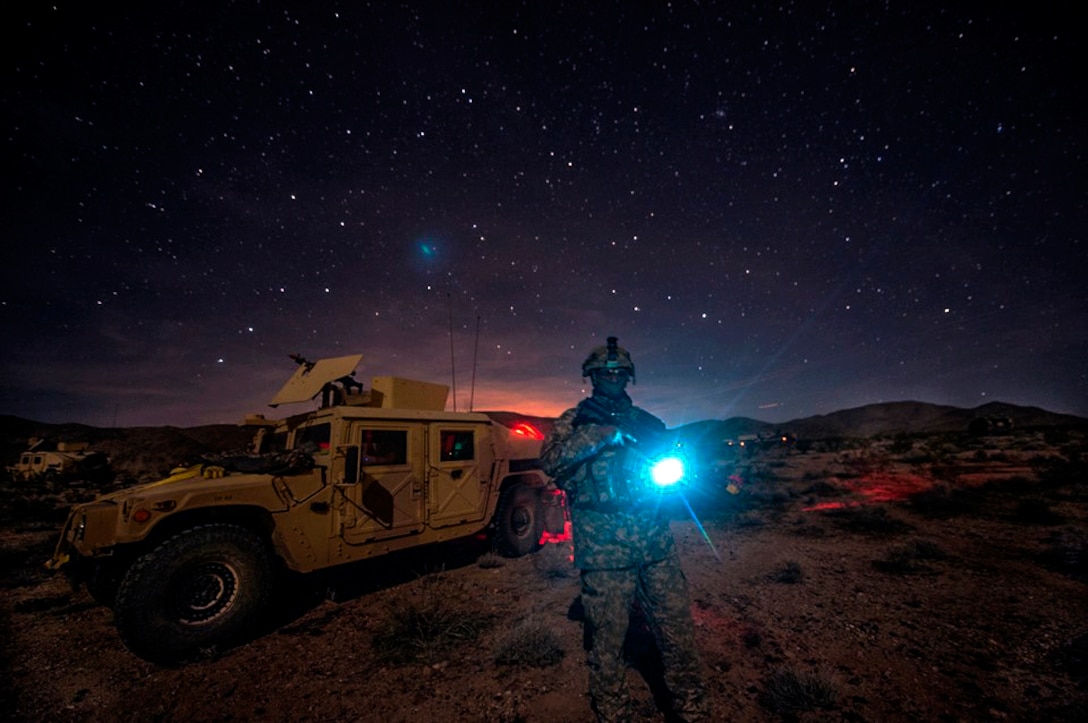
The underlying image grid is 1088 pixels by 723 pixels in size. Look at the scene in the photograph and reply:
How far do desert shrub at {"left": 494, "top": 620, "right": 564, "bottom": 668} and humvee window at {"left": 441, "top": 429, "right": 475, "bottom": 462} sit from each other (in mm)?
2673

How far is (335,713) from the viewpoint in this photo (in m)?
3.23

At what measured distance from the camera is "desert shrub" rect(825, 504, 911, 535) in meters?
7.74

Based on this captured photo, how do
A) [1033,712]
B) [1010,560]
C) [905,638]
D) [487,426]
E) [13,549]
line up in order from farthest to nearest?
1. [13,549]
2. [487,426]
3. [1010,560]
4. [905,638]
5. [1033,712]

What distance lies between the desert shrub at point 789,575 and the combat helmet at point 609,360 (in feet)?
13.7

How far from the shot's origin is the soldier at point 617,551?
2936 millimetres

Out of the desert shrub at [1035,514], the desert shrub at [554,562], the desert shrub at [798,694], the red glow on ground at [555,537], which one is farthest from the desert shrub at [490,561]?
the desert shrub at [1035,514]

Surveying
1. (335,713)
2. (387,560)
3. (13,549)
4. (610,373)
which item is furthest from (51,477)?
(610,373)

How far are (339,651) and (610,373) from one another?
3.82m

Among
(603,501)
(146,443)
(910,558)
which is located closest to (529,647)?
(603,501)

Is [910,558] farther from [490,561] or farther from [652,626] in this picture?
[490,561]

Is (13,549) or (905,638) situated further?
(13,549)

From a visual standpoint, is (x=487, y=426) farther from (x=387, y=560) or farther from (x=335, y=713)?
(x=335, y=713)

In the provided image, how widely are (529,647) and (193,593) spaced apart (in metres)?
3.30

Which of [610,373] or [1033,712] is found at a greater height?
[610,373]
